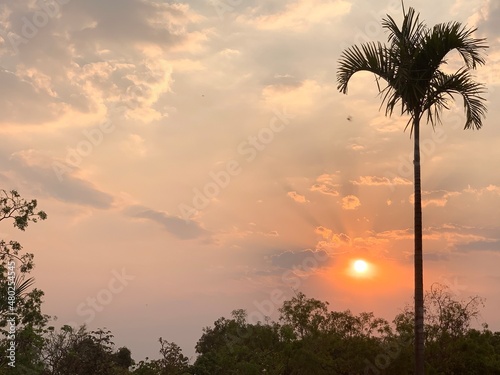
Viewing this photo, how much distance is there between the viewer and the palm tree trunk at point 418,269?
1598 centimetres

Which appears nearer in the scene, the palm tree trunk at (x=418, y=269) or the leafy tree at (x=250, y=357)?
the palm tree trunk at (x=418, y=269)

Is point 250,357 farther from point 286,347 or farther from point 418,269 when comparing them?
point 418,269

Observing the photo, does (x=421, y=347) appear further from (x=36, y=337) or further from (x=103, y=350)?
(x=103, y=350)

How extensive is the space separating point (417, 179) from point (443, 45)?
3.98 metres

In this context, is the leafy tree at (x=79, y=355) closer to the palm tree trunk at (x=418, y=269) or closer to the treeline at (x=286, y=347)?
the treeline at (x=286, y=347)

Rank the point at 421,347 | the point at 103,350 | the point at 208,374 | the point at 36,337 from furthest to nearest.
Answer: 1. the point at 208,374
2. the point at 103,350
3. the point at 36,337
4. the point at 421,347

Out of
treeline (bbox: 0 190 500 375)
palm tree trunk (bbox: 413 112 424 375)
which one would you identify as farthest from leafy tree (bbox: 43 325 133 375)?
palm tree trunk (bbox: 413 112 424 375)

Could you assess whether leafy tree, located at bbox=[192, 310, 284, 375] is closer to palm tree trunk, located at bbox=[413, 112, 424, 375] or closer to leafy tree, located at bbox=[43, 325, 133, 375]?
leafy tree, located at bbox=[43, 325, 133, 375]

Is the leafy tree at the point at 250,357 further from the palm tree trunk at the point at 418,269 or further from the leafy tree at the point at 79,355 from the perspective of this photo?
the palm tree trunk at the point at 418,269

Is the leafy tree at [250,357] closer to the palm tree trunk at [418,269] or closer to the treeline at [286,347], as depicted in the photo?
the treeline at [286,347]

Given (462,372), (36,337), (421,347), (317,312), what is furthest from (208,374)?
(421,347)

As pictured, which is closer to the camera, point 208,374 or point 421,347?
point 421,347

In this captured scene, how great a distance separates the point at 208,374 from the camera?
156ft

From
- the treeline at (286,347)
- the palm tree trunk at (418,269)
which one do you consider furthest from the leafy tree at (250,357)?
the palm tree trunk at (418,269)
